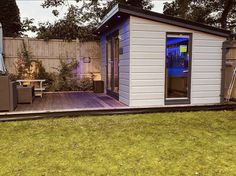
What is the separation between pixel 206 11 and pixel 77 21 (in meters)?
7.78

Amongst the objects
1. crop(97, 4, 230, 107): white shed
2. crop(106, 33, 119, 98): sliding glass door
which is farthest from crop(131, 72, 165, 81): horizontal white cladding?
Answer: crop(106, 33, 119, 98): sliding glass door

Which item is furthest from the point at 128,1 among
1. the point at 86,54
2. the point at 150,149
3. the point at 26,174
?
the point at 26,174

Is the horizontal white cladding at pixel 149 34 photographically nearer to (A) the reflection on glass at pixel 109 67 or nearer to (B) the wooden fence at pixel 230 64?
(B) the wooden fence at pixel 230 64

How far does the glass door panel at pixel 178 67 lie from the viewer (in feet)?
22.4

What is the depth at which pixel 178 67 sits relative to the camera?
7.04 meters

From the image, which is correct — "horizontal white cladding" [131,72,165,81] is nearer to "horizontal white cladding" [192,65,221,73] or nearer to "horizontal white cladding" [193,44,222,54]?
"horizontal white cladding" [192,65,221,73]

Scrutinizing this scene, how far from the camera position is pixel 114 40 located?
8.17m

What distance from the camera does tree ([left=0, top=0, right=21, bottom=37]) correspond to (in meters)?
12.2

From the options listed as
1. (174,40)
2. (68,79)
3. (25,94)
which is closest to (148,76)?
(174,40)

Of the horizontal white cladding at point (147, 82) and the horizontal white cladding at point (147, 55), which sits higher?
the horizontal white cladding at point (147, 55)

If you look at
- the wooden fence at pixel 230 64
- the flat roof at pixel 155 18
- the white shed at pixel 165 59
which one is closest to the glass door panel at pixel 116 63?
the white shed at pixel 165 59

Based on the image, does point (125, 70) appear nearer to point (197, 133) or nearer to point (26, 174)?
point (197, 133)

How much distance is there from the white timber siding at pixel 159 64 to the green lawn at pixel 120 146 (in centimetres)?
105

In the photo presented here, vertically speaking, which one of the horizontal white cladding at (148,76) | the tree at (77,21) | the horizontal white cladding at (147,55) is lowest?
the horizontal white cladding at (148,76)
